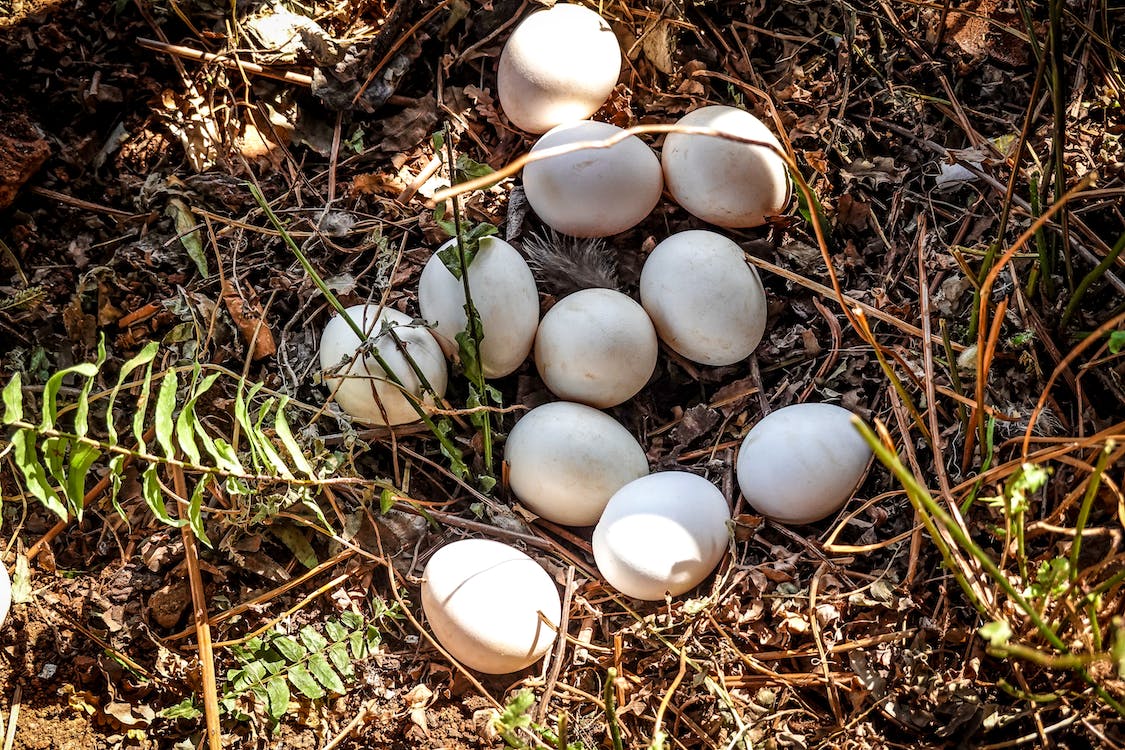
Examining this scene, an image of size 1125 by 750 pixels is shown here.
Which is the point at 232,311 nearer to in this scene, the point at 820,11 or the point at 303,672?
the point at 303,672

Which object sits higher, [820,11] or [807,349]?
[820,11]

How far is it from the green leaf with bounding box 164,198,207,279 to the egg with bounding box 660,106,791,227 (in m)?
0.88

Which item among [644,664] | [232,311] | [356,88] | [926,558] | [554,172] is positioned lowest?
[644,664]

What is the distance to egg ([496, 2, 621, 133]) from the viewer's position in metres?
1.46

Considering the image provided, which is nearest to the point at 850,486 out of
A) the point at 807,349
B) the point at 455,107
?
the point at 807,349

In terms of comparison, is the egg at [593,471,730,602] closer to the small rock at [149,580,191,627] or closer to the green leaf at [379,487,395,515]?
the green leaf at [379,487,395,515]

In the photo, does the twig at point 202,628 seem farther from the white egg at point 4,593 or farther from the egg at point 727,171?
the egg at point 727,171

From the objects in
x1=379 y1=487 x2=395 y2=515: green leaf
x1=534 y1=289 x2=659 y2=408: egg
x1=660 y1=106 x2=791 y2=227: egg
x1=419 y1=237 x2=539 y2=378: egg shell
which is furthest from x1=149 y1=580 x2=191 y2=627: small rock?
x1=660 y1=106 x2=791 y2=227: egg

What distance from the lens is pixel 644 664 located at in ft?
4.26

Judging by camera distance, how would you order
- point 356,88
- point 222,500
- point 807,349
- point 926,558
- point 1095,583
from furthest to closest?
1. point 356,88
2. point 807,349
3. point 222,500
4. point 926,558
5. point 1095,583

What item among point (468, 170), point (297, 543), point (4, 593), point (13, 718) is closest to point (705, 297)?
point (468, 170)

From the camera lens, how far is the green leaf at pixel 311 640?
1330 millimetres

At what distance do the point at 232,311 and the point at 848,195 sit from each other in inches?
45.1

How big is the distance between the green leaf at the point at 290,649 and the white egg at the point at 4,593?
0.41m
